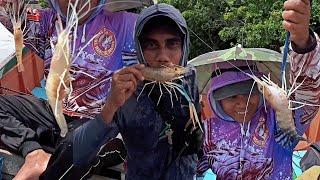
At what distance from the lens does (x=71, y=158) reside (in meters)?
2.25

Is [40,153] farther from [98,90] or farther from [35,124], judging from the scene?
[98,90]

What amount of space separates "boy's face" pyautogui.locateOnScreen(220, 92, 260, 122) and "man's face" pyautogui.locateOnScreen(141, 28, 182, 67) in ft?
1.49

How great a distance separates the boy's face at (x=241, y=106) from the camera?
2641 millimetres

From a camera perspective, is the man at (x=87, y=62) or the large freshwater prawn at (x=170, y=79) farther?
the man at (x=87, y=62)

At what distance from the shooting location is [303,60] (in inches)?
87.2

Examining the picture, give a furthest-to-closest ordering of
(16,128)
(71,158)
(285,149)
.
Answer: (16,128) < (285,149) < (71,158)

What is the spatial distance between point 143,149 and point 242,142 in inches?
22.3

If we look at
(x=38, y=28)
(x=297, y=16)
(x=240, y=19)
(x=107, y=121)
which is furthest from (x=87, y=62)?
(x=240, y=19)

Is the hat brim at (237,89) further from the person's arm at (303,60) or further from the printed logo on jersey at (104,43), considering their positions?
the printed logo on jersey at (104,43)

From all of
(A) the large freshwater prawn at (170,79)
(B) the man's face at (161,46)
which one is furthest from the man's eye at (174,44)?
(A) the large freshwater prawn at (170,79)

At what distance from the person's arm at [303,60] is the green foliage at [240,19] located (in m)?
3.96

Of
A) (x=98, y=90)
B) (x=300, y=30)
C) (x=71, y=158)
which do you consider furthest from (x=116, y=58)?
(x=300, y=30)

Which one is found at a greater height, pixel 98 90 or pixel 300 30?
pixel 300 30

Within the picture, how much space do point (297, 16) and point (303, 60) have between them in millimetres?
246
